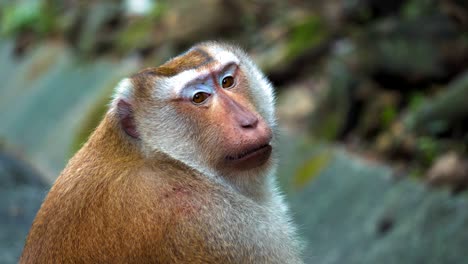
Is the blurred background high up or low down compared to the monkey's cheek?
up

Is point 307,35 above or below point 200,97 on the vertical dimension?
above

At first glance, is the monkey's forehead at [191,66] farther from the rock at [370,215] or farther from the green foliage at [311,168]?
the green foliage at [311,168]

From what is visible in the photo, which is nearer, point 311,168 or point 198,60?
point 198,60

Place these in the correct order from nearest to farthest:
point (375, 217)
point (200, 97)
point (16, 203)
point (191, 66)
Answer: point (200, 97) < point (191, 66) < point (375, 217) < point (16, 203)

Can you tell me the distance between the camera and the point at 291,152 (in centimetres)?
982

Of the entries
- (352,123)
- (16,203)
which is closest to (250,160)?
(352,123)

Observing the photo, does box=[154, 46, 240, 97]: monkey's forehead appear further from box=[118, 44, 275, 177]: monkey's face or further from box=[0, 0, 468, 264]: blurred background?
box=[0, 0, 468, 264]: blurred background

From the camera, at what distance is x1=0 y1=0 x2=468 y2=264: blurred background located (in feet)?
24.2

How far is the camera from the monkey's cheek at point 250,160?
4414 millimetres

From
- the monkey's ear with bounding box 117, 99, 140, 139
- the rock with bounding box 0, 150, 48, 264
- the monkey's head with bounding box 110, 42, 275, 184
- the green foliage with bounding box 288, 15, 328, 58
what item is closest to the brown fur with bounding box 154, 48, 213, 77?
the monkey's head with bounding box 110, 42, 275, 184

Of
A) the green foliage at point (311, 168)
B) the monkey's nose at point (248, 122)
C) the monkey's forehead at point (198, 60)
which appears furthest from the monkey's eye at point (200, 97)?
the green foliage at point (311, 168)

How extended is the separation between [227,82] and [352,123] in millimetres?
5157

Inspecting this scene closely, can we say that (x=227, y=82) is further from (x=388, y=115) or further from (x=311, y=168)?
(x=388, y=115)

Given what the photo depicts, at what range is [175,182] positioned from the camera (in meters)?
4.34
